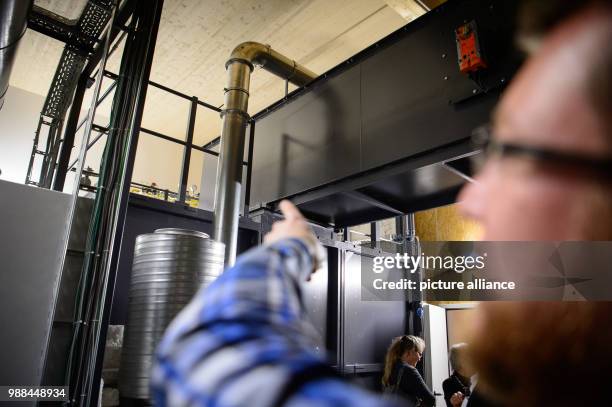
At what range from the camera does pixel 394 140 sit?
2611mm

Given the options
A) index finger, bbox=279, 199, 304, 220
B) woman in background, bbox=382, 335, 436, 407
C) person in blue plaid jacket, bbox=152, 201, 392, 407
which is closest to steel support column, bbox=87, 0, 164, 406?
woman in background, bbox=382, 335, 436, 407

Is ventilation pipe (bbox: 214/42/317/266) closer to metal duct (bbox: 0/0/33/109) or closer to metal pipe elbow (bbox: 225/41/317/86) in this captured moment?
metal pipe elbow (bbox: 225/41/317/86)

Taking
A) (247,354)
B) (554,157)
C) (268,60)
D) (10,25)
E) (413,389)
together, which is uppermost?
(268,60)

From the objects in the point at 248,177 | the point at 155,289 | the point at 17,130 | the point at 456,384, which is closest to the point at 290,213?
the point at 155,289

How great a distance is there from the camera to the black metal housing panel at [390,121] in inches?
87.7

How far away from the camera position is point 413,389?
9.54 feet

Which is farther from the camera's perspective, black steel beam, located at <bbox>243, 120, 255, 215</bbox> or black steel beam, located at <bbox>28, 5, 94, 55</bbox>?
black steel beam, located at <bbox>28, 5, 94, 55</bbox>

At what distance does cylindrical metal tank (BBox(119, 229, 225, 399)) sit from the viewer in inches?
90.1

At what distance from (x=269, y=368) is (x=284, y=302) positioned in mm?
72

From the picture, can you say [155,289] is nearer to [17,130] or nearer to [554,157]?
[554,157]

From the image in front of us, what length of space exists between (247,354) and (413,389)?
9.95 ft

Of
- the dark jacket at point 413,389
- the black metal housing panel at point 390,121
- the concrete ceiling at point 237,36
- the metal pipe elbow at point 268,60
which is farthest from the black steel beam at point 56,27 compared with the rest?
the dark jacket at point 413,389

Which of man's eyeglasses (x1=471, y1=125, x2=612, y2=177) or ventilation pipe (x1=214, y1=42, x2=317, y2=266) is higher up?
ventilation pipe (x1=214, y1=42, x2=317, y2=266)

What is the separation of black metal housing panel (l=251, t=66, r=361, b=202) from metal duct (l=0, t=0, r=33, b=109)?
2039mm
